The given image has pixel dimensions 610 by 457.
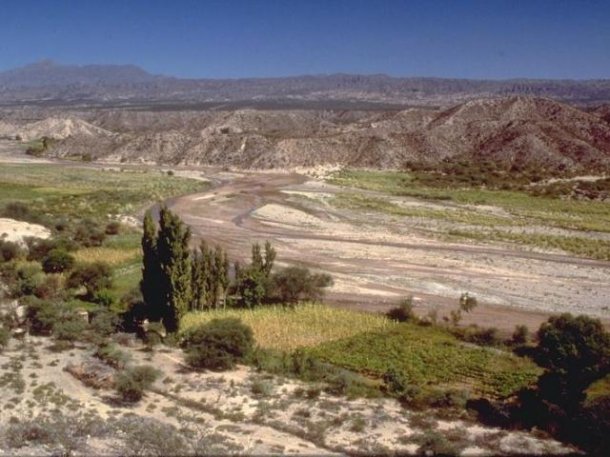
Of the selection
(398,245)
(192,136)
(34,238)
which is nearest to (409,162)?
(192,136)

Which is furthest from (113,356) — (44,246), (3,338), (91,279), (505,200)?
(505,200)

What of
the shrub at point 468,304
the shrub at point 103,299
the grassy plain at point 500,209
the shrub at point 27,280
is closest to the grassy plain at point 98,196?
the shrub at point 103,299

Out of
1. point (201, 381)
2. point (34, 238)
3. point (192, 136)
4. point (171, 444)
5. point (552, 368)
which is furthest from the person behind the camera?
point (192, 136)

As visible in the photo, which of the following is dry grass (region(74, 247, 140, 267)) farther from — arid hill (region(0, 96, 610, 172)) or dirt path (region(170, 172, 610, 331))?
arid hill (region(0, 96, 610, 172))

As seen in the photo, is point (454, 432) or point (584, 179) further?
point (584, 179)

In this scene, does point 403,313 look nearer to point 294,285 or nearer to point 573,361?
point 294,285

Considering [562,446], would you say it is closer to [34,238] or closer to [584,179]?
[34,238]

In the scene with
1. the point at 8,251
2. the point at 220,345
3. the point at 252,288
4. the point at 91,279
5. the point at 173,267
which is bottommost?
the point at 220,345
